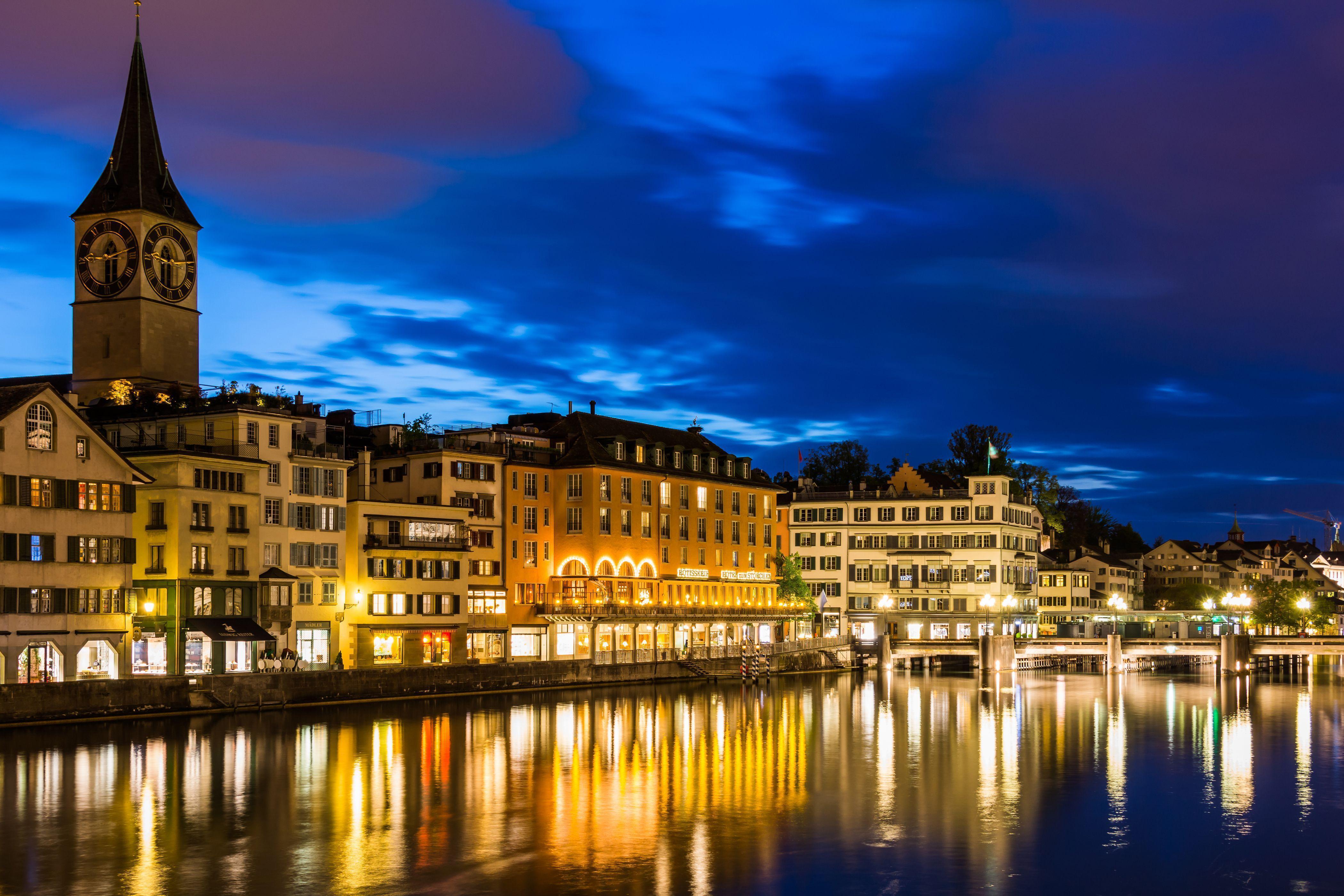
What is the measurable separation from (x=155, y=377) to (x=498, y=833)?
241 ft

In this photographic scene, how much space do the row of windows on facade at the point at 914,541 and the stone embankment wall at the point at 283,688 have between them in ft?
194

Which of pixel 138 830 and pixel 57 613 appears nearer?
pixel 138 830

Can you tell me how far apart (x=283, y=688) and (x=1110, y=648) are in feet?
291

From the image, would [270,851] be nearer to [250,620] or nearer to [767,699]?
[250,620]

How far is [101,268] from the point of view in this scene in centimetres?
11344

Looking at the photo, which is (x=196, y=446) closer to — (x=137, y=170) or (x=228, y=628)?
→ (x=228, y=628)

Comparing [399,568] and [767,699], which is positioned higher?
[399,568]

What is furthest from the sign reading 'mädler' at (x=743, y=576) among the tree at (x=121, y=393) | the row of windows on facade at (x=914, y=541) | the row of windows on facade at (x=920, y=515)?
the tree at (x=121, y=393)

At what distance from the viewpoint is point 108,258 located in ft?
372

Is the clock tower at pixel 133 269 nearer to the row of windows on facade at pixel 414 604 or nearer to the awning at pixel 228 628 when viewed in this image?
the row of windows on facade at pixel 414 604

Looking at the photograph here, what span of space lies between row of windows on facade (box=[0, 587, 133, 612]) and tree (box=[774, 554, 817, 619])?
238 feet

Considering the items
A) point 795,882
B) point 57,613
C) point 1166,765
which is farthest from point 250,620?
point 795,882

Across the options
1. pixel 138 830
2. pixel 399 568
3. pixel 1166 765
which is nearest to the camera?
pixel 138 830

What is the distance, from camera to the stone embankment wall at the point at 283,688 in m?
72.4
